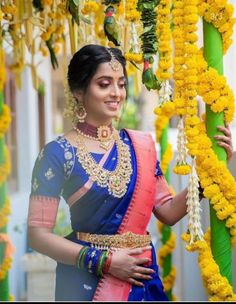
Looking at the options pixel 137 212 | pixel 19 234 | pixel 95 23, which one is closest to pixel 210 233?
pixel 137 212

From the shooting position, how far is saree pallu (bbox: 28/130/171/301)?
1983 millimetres

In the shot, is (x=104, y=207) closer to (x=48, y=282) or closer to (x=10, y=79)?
(x=48, y=282)

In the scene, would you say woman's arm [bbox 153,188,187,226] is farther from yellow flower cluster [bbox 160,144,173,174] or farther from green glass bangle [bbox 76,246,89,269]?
yellow flower cluster [bbox 160,144,173,174]

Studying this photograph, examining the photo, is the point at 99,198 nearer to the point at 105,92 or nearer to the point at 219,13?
the point at 105,92

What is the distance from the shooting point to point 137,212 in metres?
2.03

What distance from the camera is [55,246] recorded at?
1.96m

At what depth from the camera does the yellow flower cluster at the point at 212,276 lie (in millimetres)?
1840

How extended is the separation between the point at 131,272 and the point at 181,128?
0.47m

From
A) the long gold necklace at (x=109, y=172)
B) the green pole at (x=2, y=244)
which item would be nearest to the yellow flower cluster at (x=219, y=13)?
the long gold necklace at (x=109, y=172)

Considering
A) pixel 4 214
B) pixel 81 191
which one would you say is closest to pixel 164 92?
pixel 81 191

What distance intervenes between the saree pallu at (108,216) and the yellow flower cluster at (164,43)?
33 cm

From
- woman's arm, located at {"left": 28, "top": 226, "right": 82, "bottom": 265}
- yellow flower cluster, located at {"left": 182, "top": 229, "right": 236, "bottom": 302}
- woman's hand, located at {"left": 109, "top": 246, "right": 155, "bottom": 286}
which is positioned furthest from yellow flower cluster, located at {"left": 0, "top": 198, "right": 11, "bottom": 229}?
yellow flower cluster, located at {"left": 182, "top": 229, "right": 236, "bottom": 302}

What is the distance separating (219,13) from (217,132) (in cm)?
35

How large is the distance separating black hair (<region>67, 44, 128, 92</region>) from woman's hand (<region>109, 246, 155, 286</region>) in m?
0.55
